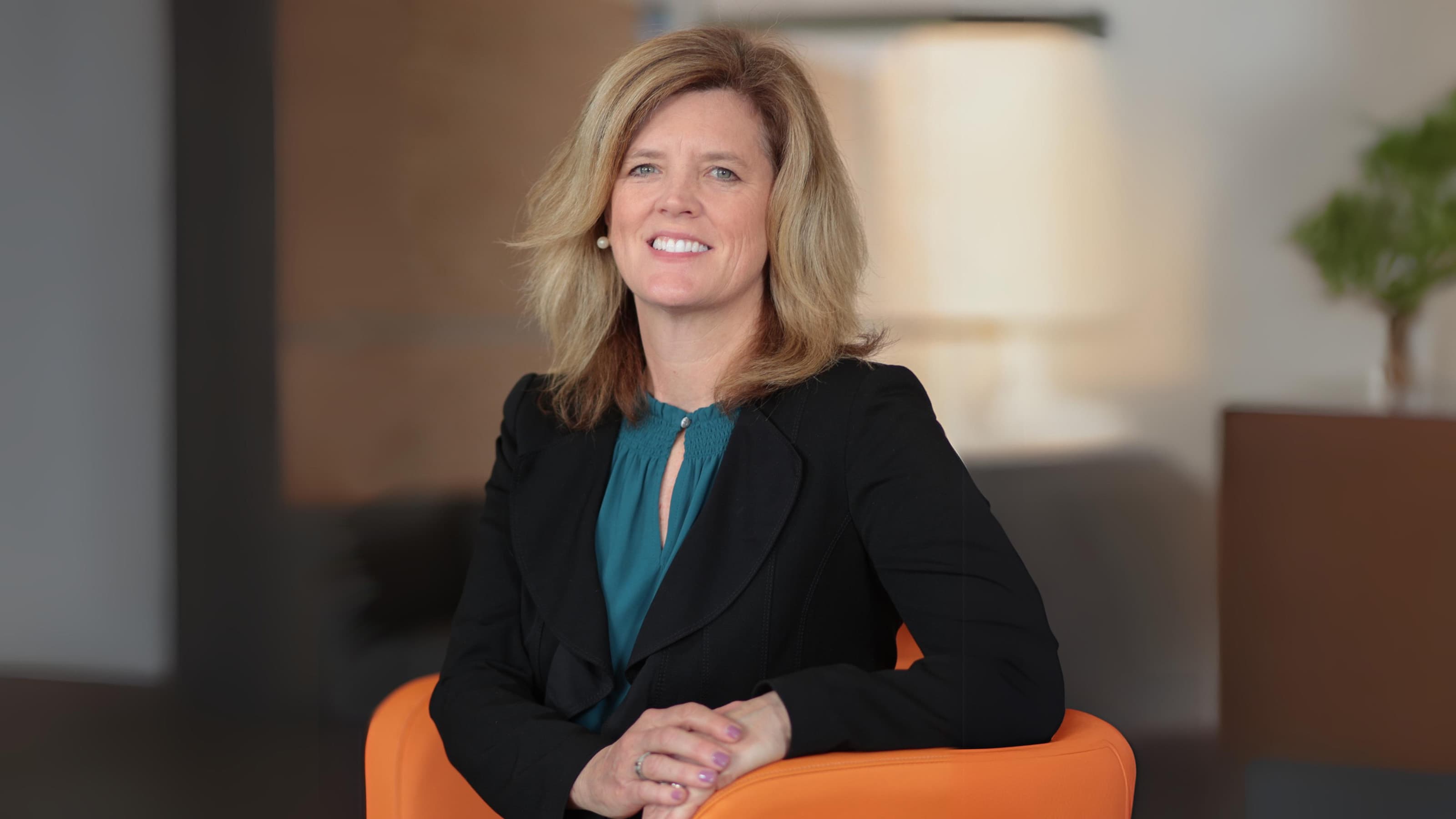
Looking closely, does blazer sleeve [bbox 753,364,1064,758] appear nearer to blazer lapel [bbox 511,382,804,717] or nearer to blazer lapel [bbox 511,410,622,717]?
blazer lapel [bbox 511,382,804,717]

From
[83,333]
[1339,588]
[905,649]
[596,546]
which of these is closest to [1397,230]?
[1339,588]

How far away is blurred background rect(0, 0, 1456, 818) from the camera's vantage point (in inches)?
61.2

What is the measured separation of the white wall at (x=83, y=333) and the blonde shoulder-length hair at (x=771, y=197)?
1259mm

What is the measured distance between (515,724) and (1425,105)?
53.2 inches

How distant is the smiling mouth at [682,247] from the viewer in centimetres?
170

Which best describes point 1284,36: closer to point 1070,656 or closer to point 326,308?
point 1070,656

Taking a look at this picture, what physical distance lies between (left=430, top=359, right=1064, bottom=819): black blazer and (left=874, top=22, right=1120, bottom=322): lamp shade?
0.87 ft

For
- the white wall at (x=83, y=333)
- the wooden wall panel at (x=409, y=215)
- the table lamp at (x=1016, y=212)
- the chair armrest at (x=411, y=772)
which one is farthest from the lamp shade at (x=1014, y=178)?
the white wall at (x=83, y=333)

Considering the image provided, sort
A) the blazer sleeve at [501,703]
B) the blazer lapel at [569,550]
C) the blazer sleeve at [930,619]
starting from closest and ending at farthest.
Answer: the blazer sleeve at [930,619] < the blazer sleeve at [501,703] < the blazer lapel at [569,550]

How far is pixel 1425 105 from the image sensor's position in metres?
1.51

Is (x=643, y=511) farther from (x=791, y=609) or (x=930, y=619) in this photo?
(x=930, y=619)

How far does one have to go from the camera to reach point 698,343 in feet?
5.88

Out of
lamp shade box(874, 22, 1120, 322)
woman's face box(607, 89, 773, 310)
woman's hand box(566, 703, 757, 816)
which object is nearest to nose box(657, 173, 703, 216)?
woman's face box(607, 89, 773, 310)

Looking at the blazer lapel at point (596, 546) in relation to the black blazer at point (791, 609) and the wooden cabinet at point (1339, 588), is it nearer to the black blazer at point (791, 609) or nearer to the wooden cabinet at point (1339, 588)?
the black blazer at point (791, 609)
